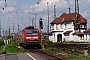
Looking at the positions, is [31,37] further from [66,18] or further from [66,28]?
[66,18]

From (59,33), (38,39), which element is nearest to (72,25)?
(59,33)

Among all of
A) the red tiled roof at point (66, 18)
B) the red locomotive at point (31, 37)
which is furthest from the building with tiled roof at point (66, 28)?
the red locomotive at point (31, 37)

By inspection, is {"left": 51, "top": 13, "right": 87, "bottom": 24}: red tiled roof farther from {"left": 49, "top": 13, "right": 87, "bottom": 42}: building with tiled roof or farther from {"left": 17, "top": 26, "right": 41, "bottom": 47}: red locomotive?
{"left": 17, "top": 26, "right": 41, "bottom": 47}: red locomotive

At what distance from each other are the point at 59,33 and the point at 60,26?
2.69m

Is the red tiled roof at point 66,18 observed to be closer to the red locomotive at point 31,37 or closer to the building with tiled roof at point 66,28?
the building with tiled roof at point 66,28

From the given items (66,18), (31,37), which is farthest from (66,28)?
(31,37)

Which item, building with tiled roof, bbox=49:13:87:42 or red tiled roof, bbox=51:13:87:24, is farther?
red tiled roof, bbox=51:13:87:24

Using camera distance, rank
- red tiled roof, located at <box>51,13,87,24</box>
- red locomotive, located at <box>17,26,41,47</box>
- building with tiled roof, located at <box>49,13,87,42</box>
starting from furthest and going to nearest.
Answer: red tiled roof, located at <box>51,13,87,24</box>
building with tiled roof, located at <box>49,13,87,42</box>
red locomotive, located at <box>17,26,41,47</box>

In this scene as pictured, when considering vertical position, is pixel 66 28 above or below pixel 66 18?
below

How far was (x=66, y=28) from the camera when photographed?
8038 cm

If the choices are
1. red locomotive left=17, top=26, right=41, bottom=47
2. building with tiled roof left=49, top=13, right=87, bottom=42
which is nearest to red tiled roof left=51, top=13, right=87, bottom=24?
building with tiled roof left=49, top=13, right=87, bottom=42

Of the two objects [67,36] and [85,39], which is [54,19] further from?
[85,39]

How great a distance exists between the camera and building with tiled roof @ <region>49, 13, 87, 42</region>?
73800 millimetres

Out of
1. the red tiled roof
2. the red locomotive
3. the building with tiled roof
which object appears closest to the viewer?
the red locomotive
